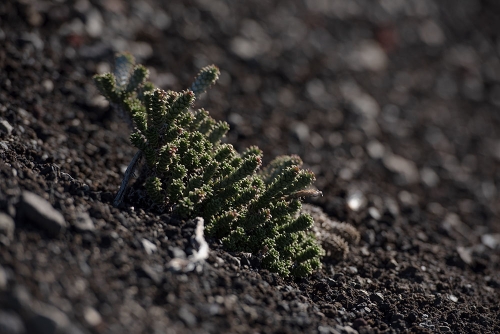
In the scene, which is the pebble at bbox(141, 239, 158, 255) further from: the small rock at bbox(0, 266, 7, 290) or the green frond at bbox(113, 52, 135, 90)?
the green frond at bbox(113, 52, 135, 90)

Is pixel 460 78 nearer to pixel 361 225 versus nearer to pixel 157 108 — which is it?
pixel 361 225

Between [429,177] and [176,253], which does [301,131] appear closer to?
[429,177]

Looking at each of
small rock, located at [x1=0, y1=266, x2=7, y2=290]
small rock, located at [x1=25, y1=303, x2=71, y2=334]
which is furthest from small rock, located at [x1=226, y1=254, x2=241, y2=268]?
small rock, located at [x1=0, y1=266, x2=7, y2=290]

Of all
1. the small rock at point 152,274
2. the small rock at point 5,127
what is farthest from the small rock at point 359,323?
the small rock at point 5,127

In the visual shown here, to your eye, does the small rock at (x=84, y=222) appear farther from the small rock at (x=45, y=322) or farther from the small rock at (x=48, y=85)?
the small rock at (x=48, y=85)

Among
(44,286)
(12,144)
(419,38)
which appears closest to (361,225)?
(12,144)

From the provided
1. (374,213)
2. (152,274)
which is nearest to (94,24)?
(374,213)
